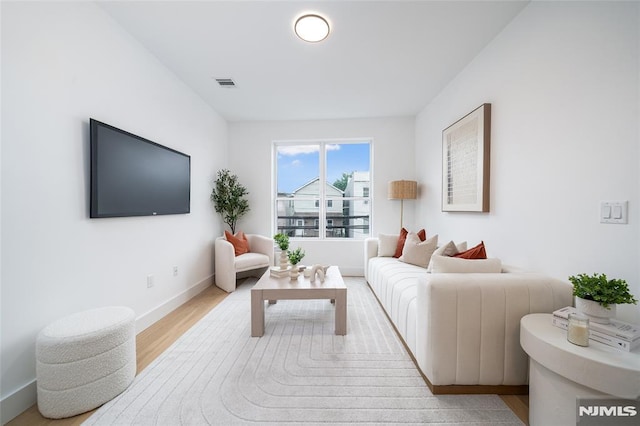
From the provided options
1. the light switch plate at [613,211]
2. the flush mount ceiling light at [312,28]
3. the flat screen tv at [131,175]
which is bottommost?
the light switch plate at [613,211]

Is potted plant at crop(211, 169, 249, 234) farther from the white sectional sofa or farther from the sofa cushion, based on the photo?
the white sectional sofa

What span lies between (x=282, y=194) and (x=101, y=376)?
138 inches

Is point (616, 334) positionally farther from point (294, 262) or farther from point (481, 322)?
point (294, 262)

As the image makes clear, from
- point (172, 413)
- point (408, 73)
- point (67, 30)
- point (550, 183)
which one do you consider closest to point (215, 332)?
point (172, 413)

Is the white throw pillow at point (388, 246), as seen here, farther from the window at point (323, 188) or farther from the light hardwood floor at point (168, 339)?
the light hardwood floor at point (168, 339)

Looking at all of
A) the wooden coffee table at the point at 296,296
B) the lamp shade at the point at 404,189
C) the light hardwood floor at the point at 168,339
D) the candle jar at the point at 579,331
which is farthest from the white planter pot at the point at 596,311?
the lamp shade at the point at 404,189

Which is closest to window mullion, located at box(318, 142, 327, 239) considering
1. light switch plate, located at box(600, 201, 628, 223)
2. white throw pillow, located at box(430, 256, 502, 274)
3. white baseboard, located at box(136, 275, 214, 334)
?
white baseboard, located at box(136, 275, 214, 334)

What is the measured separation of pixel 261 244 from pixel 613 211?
12.4 ft

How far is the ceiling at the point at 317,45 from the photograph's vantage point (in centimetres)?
192

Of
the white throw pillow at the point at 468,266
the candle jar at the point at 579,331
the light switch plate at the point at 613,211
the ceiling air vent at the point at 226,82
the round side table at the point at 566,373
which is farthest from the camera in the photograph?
the ceiling air vent at the point at 226,82

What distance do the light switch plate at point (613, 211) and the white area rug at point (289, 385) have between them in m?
1.21

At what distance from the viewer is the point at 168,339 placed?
2.21 meters

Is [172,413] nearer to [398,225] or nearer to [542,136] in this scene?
[542,136]

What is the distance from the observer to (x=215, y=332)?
91.7 inches
